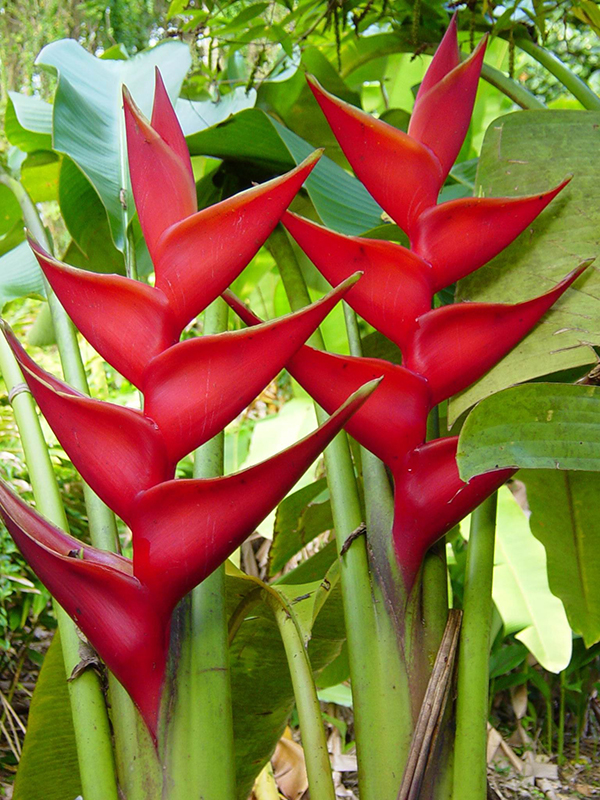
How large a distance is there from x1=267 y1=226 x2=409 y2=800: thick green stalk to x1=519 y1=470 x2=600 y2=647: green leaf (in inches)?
8.6

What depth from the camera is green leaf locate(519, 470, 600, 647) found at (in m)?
0.59

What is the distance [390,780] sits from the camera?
0.38 metres

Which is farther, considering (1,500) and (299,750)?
(299,750)

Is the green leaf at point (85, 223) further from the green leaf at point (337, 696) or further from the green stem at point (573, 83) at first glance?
the green leaf at point (337, 696)

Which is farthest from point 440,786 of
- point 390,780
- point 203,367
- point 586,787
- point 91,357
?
point 91,357

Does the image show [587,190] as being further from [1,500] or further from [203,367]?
[1,500]

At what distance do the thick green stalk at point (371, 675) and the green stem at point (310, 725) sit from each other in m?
0.03

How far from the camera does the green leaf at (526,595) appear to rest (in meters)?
0.99

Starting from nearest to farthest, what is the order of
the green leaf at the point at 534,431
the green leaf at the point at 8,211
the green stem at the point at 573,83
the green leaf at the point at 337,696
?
the green leaf at the point at 534,431, the green stem at the point at 573,83, the green leaf at the point at 8,211, the green leaf at the point at 337,696

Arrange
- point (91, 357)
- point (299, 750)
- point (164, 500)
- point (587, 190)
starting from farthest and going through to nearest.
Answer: point (91, 357), point (299, 750), point (587, 190), point (164, 500)

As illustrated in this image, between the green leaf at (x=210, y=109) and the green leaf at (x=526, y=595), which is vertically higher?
the green leaf at (x=210, y=109)

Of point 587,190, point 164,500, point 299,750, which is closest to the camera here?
point 164,500

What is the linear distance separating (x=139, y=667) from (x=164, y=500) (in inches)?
3.6

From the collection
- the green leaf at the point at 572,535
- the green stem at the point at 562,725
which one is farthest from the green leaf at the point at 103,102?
the green stem at the point at 562,725
